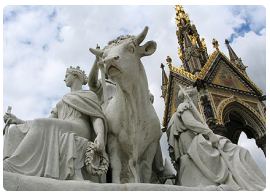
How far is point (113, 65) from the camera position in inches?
119

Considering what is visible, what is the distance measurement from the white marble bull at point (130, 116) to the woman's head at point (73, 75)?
1.69 ft

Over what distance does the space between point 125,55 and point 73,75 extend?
81 cm

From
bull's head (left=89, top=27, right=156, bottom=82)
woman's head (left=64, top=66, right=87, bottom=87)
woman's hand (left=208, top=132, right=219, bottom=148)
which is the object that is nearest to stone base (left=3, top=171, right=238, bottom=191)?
woman's hand (left=208, top=132, right=219, bottom=148)

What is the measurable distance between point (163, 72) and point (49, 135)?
105 feet

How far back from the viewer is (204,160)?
3066mm

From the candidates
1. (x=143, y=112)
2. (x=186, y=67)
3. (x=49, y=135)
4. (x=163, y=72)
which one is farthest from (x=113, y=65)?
(x=163, y=72)

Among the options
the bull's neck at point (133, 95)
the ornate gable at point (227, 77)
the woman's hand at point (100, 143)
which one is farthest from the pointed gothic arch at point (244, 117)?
the woman's hand at point (100, 143)

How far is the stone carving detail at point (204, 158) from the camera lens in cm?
293

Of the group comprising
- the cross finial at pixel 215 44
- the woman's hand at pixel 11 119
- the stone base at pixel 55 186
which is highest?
the cross finial at pixel 215 44

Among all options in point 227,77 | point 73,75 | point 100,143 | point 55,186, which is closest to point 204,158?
point 100,143

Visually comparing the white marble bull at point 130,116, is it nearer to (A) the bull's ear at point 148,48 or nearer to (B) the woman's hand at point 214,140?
(A) the bull's ear at point 148,48

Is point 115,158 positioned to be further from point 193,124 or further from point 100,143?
point 193,124

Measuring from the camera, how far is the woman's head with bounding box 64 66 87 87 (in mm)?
3699
